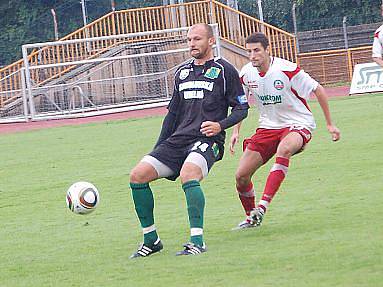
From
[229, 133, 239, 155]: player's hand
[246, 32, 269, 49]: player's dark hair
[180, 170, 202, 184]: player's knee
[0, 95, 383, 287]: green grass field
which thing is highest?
[246, 32, 269, 49]: player's dark hair

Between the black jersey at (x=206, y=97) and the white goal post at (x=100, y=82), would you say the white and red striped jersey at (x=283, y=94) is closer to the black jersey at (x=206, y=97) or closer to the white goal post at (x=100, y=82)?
the black jersey at (x=206, y=97)

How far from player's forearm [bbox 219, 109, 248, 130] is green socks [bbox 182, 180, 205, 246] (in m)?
0.55

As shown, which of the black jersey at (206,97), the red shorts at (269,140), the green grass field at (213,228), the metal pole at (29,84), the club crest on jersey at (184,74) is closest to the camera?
the green grass field at (213,228)

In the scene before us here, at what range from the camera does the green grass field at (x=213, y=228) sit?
7.12 metres

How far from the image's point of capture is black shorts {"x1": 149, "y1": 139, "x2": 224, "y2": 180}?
326 inches

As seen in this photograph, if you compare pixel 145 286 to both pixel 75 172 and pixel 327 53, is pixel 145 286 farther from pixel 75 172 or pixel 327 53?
pixel 327 53

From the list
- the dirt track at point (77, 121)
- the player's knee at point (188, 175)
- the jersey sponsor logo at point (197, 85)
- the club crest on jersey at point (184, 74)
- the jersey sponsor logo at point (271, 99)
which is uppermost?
the club crest on jersey at point (184, 74)

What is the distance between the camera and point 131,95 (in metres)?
29.9

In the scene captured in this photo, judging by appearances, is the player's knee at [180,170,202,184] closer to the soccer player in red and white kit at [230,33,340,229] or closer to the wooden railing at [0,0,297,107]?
the soccer player in red and white kit at [230,33,340,229]

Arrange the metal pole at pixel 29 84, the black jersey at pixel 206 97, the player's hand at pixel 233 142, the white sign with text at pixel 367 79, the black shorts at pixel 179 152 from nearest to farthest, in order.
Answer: the black shorts at pixel 179 152, the black jersey at pixel 206 97, the player's hand at pixel 233 142, the white sign with text at pixel 367 79, the metal pole at pixel 29 84

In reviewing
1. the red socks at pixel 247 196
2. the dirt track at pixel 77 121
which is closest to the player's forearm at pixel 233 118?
the red socks at pixel 247 196

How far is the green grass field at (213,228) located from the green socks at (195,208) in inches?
7.1

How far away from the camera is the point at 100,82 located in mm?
29734

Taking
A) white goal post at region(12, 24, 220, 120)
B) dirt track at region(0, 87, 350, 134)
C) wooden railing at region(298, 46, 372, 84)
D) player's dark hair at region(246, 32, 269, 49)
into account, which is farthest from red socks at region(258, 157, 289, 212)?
wooden railing at region(298, 46, 372, 84)
